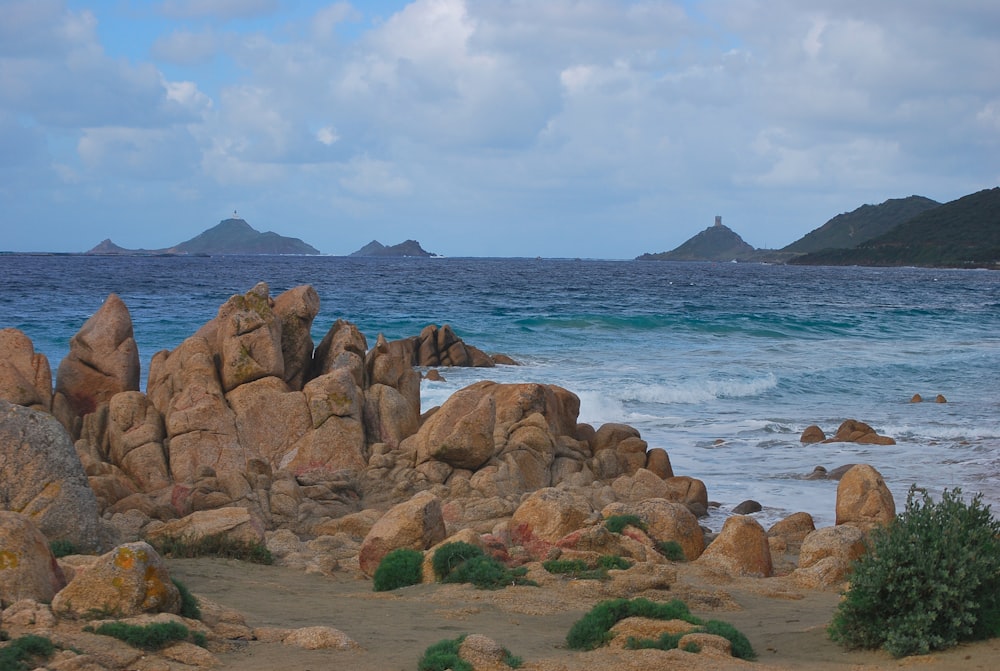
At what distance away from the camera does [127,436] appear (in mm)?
19281

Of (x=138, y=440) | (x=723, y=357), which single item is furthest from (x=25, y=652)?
(x=723, y=357)

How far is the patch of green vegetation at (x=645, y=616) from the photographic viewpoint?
369 inches

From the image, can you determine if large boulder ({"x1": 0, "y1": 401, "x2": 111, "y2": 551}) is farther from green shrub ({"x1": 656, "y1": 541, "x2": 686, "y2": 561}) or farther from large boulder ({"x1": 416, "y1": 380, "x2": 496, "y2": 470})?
green shrub ({"x1": 656, "y1": 541, "x2": 686, "y2": 561})

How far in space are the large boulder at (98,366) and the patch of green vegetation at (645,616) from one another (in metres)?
15.3

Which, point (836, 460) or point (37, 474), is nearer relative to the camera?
point (37, 474)

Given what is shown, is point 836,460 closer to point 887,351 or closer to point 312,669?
point 312,669

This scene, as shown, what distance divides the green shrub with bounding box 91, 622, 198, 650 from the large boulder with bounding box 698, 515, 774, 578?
27.1 feet

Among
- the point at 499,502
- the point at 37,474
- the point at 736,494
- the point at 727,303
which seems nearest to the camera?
the point at 37,474

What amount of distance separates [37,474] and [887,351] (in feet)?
142

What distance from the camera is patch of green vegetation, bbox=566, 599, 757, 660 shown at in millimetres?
9367

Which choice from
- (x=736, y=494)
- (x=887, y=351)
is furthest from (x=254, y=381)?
(x=887, y=351)

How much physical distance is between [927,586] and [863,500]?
8.35 metres

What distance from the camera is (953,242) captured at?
597ft

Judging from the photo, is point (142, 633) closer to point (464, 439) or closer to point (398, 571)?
point (398, 571)
